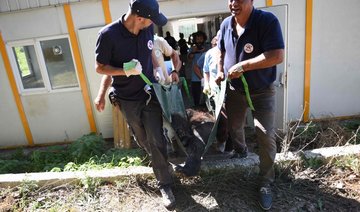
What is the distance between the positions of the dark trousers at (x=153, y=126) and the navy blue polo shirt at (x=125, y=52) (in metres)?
0.09

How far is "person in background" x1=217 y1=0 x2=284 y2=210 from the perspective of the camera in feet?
7.45

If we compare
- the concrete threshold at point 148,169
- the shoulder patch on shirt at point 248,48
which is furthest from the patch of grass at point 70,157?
the shoulder patch on shirt at point 248,48

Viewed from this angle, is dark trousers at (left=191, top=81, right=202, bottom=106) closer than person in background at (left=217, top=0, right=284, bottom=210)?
No

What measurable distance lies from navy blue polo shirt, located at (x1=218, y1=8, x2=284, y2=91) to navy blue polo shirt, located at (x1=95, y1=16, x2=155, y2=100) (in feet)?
2.48

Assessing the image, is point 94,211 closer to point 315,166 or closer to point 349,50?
point 315,166

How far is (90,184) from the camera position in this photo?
3.11 metres

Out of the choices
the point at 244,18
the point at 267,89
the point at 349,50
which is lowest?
the point at 349,50

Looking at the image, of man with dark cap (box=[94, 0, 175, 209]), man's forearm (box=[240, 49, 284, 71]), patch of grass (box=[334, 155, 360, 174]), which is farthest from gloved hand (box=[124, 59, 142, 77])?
patch of grass (box=[334, 155, 360, 174])

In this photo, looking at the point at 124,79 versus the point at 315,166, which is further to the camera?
the point at 315,166

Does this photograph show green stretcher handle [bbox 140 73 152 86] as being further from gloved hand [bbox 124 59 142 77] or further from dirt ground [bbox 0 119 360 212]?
dirt ground [bbox 0 119 360 212]

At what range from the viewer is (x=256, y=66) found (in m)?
2.28

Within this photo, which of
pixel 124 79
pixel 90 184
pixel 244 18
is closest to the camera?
pixel 244 18

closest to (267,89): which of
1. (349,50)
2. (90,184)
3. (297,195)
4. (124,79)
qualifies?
(297,195)

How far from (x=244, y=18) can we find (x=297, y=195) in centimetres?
174
